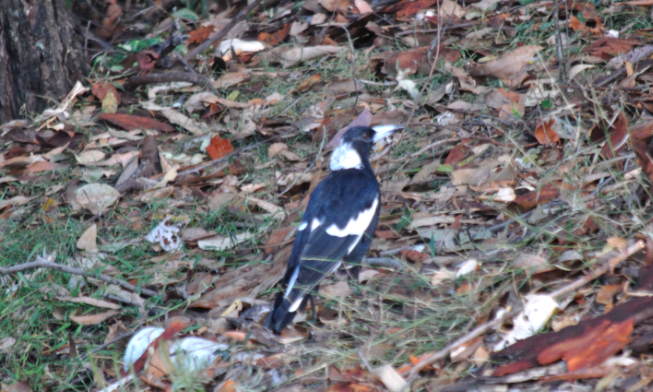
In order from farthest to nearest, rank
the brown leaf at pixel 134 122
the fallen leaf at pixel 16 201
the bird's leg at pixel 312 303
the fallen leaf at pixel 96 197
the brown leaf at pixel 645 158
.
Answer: the brown leaf at pixel 134 122
the fallen leaf at pixel 16 201
the fallen leaf at pixel 96 197
the bird's leg at pixel 312 303
the brown leaf at pixel 645 158

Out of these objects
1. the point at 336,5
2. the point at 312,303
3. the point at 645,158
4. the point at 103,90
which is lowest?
the point at 312,303

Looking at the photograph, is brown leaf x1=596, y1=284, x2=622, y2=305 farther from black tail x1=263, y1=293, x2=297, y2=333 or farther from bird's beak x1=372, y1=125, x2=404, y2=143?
bird's beak x1=372, y1=125, x2=404, y2=143

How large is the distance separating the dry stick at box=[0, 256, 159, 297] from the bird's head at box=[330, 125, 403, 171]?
1240 millimetres

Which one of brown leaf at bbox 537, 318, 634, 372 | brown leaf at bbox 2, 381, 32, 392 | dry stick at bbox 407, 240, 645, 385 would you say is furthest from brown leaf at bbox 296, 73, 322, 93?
brown leaf at bbox 537, 318, 634, 372

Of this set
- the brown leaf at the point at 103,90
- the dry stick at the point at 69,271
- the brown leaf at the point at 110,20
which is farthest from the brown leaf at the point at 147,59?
the dry stick at the point at 69,271

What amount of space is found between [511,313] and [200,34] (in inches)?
169

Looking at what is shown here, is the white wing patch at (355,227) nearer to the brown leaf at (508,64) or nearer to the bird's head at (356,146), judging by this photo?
the bird's head at (356,146)

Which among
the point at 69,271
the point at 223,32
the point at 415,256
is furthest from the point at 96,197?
the point at 415,256

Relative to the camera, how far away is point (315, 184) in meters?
4.08

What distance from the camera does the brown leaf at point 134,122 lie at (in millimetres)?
4914

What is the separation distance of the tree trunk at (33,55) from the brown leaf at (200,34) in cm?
95

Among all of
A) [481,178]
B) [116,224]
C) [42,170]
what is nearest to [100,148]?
[42,170]

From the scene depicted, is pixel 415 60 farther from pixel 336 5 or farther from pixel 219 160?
pixel 219 160

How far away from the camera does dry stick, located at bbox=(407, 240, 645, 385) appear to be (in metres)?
2.19
